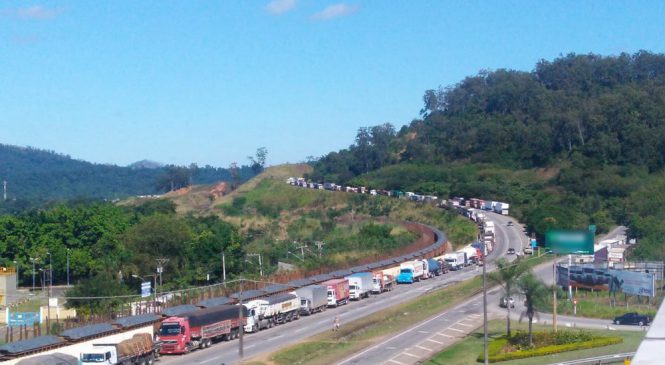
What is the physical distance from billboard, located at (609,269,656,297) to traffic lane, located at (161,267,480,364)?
1446 centimetres

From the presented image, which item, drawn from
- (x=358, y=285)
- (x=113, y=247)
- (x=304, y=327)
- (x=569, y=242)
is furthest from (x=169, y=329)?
(x=113, y=247)

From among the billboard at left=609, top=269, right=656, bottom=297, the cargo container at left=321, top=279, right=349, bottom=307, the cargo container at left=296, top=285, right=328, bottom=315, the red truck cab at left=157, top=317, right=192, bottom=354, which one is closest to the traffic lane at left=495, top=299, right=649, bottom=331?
the billboard at left=609, top=269, right=656, bottom=297

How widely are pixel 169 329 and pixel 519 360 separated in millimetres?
15934

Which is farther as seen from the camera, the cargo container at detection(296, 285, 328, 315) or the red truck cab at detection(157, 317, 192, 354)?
the cargo container at detection(296, 285, 328, 315)

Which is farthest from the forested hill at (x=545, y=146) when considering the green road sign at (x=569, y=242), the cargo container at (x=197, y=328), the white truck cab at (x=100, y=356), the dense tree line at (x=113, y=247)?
the white truck cab at (x=100, y=356)

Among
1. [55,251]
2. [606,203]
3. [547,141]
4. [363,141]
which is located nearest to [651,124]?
[547,141]

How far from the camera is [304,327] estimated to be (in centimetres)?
5006

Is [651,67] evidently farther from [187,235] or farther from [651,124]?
[187,235]

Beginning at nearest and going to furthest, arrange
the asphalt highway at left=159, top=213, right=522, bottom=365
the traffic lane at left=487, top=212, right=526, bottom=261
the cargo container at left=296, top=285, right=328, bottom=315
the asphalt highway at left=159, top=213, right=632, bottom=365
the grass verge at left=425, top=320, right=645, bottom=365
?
the grass verge at left=425, top=320, right=645, bottom=365 < the asphalt highway at left=159, top=213, right=632, bottom=365 < the asphalt highway at left=159, top=213, right=522, bottom=365 < the cargo container at left=296, top=285, right=328, bottom=315 < the traffic lane at left=487, top=212, right=526, bottom=261

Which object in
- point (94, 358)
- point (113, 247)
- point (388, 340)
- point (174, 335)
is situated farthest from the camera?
point (113, 247)

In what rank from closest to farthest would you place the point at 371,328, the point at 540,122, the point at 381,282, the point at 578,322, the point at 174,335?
the point at 174,335 → the point at 578,322 → the point at 371,328 → the point at 381,282 → the point at 540,122

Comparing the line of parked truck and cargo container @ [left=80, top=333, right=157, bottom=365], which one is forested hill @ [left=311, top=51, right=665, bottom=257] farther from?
cargo container @ [left=80, top=333, right=157, bottom=365]

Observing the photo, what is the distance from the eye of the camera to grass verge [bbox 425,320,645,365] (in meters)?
34.6

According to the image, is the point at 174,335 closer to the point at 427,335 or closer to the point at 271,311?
the point at 271,311
